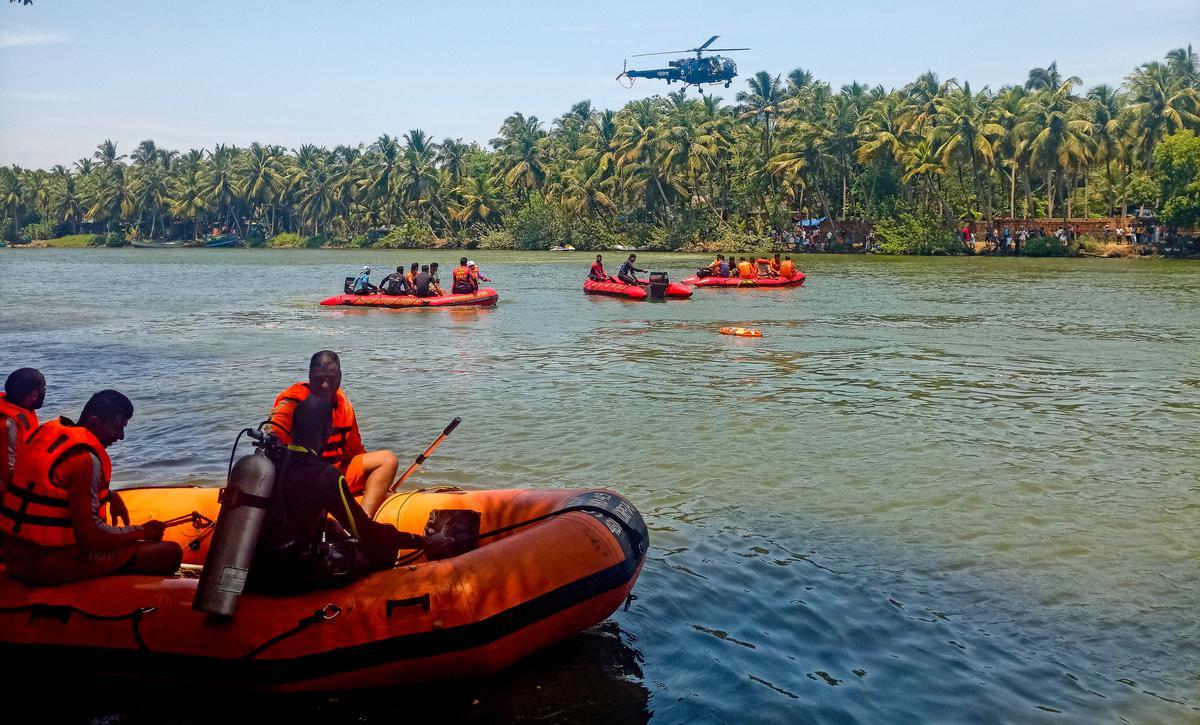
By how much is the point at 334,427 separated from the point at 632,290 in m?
21.6

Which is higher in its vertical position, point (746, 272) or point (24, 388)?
point (746, 272)

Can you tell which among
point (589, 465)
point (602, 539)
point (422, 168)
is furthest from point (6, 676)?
point (422, 168)

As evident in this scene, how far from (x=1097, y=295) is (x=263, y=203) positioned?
84.6 meters

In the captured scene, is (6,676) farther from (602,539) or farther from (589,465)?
(589,465)

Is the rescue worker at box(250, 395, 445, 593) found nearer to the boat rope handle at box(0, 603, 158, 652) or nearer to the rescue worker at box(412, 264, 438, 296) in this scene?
the boat rope handle at box(0, 603, 158, 652)

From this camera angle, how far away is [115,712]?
16.2ft

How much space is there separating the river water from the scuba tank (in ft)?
2.36

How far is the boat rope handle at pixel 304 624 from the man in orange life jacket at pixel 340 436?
143cm

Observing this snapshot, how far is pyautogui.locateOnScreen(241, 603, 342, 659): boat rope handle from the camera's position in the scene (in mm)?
4871

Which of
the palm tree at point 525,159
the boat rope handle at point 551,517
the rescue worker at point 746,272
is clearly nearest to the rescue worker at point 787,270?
the rescue worker at point 746,272

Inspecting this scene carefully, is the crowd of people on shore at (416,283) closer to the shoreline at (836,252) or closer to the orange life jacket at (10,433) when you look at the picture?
the orange life jacket at (10,433)

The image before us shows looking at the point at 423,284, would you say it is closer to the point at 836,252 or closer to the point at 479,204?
the point at 836,252

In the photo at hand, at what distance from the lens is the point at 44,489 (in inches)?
194

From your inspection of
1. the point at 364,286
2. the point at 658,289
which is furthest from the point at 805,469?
the point at 658,289
